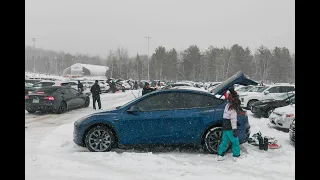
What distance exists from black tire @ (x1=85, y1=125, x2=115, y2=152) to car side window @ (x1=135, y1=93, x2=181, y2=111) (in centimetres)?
95

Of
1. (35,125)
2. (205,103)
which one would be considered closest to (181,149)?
(205,103)

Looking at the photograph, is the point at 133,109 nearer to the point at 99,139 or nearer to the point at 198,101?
the point at 99,139

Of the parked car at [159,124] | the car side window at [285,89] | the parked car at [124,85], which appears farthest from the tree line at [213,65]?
the parked car at [159,124]

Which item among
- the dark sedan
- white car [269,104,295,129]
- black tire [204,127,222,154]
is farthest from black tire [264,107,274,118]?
black tire [204,127,222,154]

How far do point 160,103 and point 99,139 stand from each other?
1685 millimetres

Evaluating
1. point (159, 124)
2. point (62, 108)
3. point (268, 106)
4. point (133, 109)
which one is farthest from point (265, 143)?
point (62, 108)

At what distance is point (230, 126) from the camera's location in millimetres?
6438

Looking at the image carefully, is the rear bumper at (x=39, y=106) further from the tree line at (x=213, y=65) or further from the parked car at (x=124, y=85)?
the tree line at (x=213, y=65)

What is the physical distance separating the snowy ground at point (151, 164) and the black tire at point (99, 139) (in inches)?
9.6

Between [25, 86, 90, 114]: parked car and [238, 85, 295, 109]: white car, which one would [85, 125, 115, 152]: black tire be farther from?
[238, 85, 295, 109]: white car

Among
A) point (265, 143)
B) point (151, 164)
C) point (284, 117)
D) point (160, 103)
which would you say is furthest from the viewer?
point (284, 117)

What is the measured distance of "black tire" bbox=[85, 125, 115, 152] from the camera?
22.8ft
